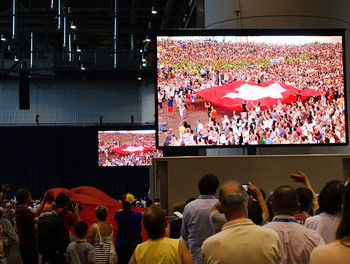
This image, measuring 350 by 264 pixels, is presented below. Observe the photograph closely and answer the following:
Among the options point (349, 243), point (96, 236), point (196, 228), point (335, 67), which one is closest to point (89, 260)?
point (96, 236)

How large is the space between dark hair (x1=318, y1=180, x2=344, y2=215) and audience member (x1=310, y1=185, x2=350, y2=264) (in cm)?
140

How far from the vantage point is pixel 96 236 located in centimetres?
649

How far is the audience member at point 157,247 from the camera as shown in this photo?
139 inches

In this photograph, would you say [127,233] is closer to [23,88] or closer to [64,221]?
[64,221]

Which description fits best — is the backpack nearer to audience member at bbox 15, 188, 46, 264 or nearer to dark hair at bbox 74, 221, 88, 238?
audience member at bbox 15, 188, 46, 264

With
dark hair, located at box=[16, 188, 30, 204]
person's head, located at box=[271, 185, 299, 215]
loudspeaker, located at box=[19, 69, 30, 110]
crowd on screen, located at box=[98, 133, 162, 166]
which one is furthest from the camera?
crowd on screen, located at box=[98, 133, 162, 166]

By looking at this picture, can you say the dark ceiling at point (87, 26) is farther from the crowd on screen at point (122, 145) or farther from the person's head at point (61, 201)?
the person's head at point (61, 201)

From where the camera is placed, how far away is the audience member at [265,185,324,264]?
128 inches

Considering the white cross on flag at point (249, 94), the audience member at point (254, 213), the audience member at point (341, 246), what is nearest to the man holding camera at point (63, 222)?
the audience member at point (254, 213)

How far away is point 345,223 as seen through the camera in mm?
1960

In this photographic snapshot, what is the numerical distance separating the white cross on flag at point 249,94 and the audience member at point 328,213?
6312mm

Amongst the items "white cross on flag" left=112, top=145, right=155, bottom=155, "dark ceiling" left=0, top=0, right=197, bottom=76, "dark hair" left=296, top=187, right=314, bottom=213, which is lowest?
"dark hair" left=296, top=187, right=314, bottom=213

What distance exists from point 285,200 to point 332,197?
1.24ft

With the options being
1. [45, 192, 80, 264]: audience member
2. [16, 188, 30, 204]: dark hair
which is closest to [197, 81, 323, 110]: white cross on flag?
[45, 192, 80, 264]: audience member
